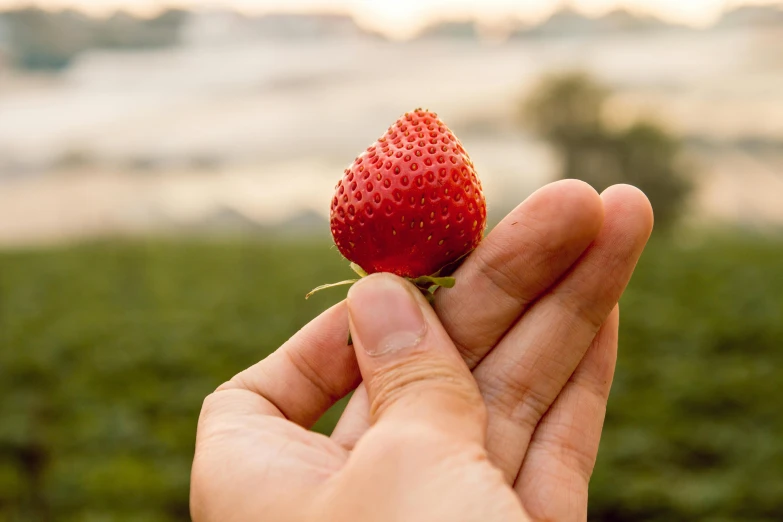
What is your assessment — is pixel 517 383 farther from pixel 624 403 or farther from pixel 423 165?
pixel 624 403

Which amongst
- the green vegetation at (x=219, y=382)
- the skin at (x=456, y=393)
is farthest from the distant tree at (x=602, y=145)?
the skin at (x=456, y=393)

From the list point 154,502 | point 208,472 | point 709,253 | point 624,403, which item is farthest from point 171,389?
point 709,253

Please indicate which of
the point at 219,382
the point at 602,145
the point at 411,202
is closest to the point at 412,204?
the point at 411,202

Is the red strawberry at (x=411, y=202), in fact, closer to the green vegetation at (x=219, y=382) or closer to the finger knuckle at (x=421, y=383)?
the finger knuckle at (x=421, y=383)

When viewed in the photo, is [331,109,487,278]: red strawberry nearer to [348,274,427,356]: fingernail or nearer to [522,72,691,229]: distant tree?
[348,274,427,356]: fingernail

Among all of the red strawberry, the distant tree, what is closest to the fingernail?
the red strawberry

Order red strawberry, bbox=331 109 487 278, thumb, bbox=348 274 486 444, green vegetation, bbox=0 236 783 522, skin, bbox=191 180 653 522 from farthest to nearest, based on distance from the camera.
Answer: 1. green vegetation, bbox=0 236 783 522
2. red strawberry, bbox=331 109 487 278
3. thumb, bbox=348 274 486 444
4. skin, bbox=191 180 653 522

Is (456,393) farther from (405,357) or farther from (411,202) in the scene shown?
(411,202)

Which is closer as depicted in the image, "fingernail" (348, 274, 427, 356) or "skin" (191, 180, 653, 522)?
"skin" (191, 180, 653, 522)
